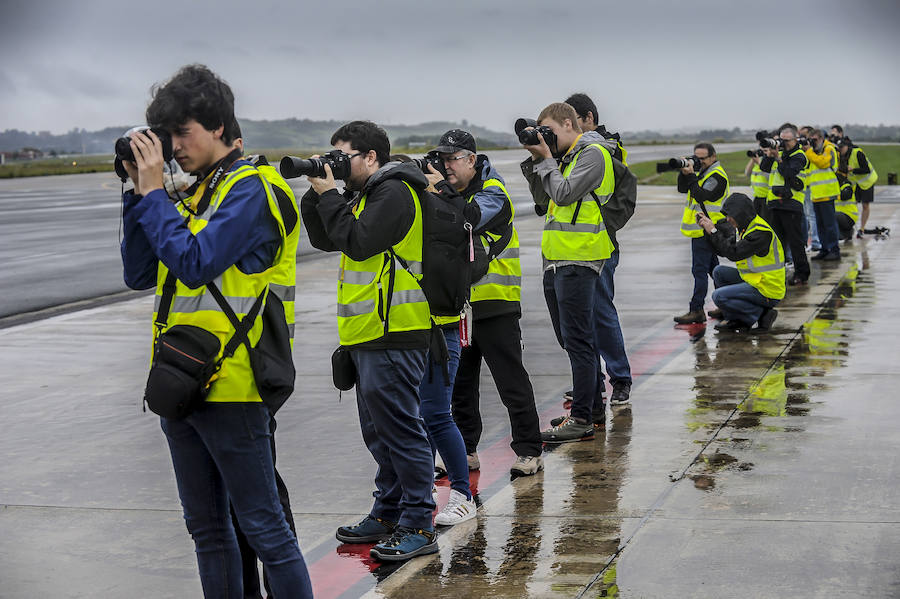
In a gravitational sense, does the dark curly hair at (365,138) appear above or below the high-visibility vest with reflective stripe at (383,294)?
above

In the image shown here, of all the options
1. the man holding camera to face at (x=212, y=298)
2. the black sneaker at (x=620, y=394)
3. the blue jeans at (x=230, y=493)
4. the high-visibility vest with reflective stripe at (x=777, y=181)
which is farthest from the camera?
the high-visibility vest with reflective stripe at (x=777, y=181)

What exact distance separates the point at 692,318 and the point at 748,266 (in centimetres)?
77

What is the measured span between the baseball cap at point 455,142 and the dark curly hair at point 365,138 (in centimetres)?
79

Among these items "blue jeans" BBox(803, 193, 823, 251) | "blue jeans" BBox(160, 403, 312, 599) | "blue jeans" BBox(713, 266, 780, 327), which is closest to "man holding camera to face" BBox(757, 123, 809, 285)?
"blue jeans" BBox(803, 193, 823, 251)

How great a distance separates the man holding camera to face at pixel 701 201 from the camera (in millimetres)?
11469

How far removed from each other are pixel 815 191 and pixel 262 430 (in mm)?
14574

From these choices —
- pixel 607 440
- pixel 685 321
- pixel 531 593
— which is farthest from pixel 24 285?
pixel 531 593

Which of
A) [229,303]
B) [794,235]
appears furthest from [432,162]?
[794,235]

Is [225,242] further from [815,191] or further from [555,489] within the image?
[815,191]

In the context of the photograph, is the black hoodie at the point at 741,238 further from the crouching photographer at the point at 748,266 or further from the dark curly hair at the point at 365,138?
the dark curly hair at the point at 365,138

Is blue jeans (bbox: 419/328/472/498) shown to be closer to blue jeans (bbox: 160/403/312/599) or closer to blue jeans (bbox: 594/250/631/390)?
blue jeans (bbox: 160/403/312/599)

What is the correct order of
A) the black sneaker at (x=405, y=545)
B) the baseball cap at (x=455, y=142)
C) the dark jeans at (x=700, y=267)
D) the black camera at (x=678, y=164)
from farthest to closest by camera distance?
the dark jeans at (x=700, y=267)
the black camera at (x=678, y=164)
the baseball cap at (x=455, y=142)
the black sneaker at (x=405, y=545)

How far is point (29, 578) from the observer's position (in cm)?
501

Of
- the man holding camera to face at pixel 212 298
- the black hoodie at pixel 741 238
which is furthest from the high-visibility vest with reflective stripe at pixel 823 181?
the man holding camera to face at pixel 212 298
